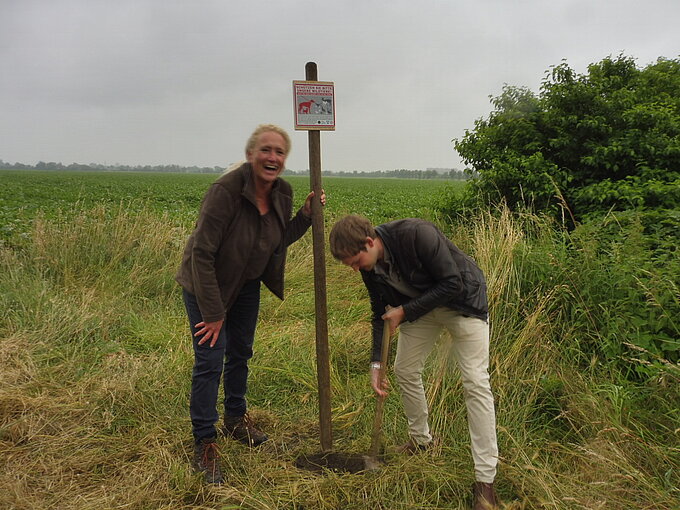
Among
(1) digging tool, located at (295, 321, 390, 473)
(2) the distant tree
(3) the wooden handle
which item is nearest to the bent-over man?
(3) the wooden handle

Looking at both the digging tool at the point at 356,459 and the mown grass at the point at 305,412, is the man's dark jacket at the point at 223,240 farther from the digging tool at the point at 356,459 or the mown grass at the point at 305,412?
the mown grass at the point at 305,412

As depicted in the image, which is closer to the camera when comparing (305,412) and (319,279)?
(319,279)

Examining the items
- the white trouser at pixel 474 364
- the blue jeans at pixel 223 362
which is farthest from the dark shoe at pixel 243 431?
the white trouser at pixel 474 364

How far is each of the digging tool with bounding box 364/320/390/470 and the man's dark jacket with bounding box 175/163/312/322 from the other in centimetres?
88

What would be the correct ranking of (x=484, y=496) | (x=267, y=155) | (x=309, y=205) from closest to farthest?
(x=484, y=496), (x=267, y=155), (x=309, y=205)

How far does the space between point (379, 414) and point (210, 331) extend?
3.60 ft

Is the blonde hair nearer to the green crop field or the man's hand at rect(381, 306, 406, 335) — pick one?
the man's hand at rect(381, 306, 406, 335)

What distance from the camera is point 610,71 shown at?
241 inches

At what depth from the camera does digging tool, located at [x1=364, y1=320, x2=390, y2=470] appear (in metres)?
2.55

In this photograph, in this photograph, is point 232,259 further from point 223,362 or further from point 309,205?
point 223,362

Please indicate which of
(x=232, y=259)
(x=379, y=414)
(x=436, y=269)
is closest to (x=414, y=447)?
(x=379, y=414)

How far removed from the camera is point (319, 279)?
2783 millimetres

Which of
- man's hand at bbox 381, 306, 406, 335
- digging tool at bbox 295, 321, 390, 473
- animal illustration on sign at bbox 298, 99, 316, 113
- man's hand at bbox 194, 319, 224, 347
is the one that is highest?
animal illustration on sign at bbox 298, 99, 316, 113

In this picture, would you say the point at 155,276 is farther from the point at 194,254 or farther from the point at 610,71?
the point at 610,71
